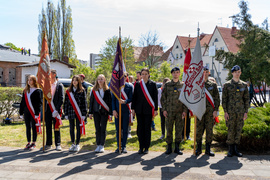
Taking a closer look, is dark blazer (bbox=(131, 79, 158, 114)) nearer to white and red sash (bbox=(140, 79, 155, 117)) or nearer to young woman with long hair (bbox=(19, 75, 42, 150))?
white and red sash (bbox=(140, 79, 155, 117))

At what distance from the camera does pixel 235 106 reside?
5902 millimetres

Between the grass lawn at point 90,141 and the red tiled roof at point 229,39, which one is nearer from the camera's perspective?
the grass lawn at point 90,141

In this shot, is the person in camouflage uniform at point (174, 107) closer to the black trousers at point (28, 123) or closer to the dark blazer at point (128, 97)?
the dark blazer at point (128, 97)

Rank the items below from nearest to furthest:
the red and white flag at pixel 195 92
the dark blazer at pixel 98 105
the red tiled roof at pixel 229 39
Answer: the red and white flag at pixel 195 92, the dark blazer at pixel 98 105, the red tiled roof at pixel 229 39

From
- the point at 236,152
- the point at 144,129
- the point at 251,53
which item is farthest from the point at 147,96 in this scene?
the point at 251,53

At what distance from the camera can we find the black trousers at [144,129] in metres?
6.06

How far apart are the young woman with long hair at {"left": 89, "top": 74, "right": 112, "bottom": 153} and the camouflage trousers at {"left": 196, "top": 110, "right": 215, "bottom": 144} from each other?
224 centimetres

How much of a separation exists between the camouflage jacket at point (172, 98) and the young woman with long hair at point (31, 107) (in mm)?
3330

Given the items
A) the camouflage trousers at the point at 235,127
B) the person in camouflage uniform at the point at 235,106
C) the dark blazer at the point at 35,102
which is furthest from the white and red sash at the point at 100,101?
the camouflage trousers at the point at 235,127

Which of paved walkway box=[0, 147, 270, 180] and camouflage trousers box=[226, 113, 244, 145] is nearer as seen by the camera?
paved walkway box=[0, 147, 270, 180]

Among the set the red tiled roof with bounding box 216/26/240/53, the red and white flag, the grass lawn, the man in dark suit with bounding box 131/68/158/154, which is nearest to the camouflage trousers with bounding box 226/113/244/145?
the grass lawn

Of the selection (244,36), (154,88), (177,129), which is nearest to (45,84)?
(154,88)

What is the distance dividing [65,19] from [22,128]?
36.1m

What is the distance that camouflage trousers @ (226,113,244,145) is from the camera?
5941mm
